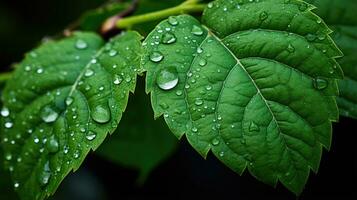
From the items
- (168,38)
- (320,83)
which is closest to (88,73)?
(168,38)

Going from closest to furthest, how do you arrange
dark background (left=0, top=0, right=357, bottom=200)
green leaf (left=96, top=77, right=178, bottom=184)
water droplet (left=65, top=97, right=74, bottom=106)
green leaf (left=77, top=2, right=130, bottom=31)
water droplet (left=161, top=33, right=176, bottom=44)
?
1. water droplet (left=161, top=33, right=176, bottom=44)
2. water droplet (left=65, top=97, right=74, bottom=106)
3. green leaf (left=77, top=2, right=130, bottom=31)
4. green leaf (left=96, top=77, right=178, bottom=184)
5. dark background (left=0, top=0, right=357, bottom=200)

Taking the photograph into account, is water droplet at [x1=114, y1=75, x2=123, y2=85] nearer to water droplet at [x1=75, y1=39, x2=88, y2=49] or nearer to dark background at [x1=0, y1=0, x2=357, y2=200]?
water droplet at [x1=75, y1=39, x2=88, y2=49]

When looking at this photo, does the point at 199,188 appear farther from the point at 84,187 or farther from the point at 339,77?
the point at 339,77

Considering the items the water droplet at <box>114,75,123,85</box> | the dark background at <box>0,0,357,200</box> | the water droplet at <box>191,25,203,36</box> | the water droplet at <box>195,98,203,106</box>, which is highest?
the water droplet at <box>191,25,203,36</box>

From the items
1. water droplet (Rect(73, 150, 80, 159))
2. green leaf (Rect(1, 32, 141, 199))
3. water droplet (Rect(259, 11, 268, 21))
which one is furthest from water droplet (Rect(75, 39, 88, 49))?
water droplet (Rect(259, 11, 268, 21))

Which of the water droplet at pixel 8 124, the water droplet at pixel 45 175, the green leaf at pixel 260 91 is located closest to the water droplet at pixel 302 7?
the green leaf at pixel 260 91
